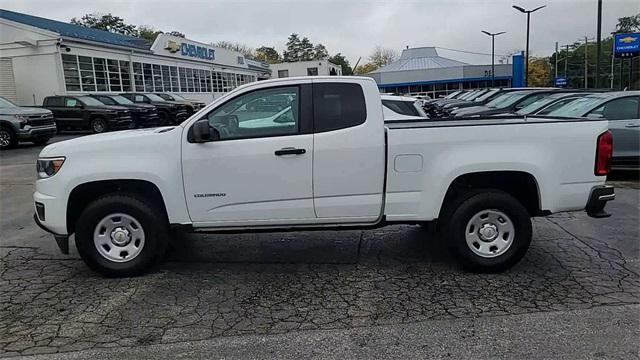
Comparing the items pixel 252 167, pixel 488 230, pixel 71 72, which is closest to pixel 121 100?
pixel 71 72

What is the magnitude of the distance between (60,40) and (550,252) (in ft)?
82.3

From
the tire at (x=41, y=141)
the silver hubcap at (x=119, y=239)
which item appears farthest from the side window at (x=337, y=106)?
the tire at (x=41, y=141)

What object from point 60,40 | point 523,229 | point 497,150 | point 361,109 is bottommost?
point 523,229

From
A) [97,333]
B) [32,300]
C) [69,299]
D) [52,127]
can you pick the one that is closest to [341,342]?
[97,333]

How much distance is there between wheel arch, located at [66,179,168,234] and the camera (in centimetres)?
488

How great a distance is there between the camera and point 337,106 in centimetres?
490

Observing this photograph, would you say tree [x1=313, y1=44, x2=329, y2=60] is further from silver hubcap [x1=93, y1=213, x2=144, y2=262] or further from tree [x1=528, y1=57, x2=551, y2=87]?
silver hubcap [x1=93, y1=213, x2=144, y2=262]

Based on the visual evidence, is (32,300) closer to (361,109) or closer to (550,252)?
(361,109)

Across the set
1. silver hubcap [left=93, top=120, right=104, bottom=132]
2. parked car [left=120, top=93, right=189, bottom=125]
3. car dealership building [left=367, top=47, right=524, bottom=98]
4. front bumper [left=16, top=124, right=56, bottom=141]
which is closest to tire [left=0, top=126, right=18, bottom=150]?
front bumper [left=16, top=124, right=56, bottom=141]

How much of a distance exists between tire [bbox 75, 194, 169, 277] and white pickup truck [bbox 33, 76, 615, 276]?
11 millimetres

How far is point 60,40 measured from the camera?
954 inches

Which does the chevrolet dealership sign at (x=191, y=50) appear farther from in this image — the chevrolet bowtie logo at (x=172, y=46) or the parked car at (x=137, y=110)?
the parked car at (x=137, y=110)

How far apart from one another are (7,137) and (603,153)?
17.3 m

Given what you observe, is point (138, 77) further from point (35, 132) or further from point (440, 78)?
point (440, 78)
